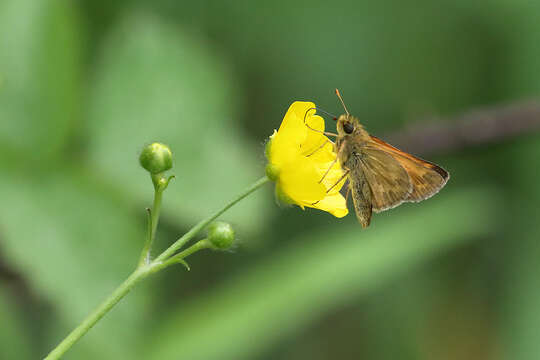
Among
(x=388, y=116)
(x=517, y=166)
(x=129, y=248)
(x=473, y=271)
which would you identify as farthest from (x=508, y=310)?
(x=129, y=248)

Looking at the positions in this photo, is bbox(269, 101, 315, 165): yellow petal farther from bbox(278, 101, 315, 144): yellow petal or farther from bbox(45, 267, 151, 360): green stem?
bbox(45, 267, 151, 360): green stem

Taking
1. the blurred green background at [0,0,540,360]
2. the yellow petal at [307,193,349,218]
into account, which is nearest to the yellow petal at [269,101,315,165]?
the yellow petal at [307,193,349,218]

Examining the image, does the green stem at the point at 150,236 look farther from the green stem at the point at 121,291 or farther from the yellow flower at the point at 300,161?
the yellow flower at the point at 300,161

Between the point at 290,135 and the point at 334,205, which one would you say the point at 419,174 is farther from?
the point at 290,135

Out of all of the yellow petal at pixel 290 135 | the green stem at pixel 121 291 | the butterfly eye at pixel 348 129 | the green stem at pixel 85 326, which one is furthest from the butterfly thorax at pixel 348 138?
the green stem at pixel 85 326

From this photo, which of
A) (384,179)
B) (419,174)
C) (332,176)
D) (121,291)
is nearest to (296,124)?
(332,176)

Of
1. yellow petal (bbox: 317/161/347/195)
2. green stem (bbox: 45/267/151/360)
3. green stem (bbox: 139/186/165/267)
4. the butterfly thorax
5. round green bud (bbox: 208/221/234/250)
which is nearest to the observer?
green stem (bbox: 45/267/151/360)

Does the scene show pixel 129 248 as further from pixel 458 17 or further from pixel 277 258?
pixel 458 17
